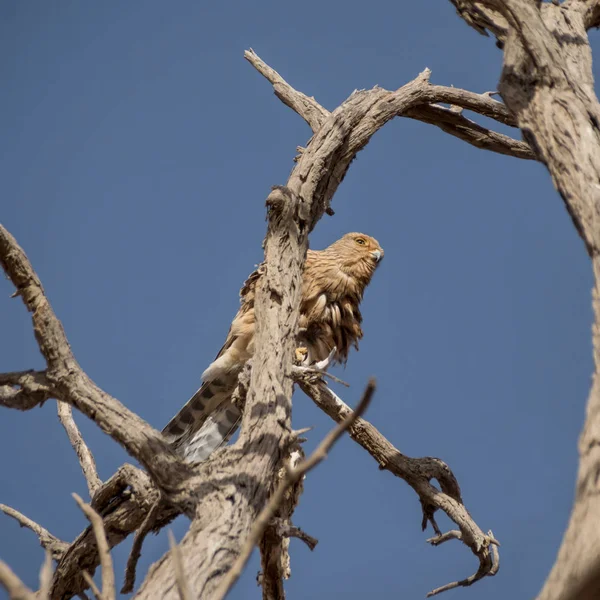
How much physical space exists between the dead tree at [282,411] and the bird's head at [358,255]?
173 centimetres

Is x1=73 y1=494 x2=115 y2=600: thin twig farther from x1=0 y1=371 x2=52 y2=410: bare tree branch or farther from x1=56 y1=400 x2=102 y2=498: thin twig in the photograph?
→ x1=56 y1=400 x2=102 y2=498: thin twig

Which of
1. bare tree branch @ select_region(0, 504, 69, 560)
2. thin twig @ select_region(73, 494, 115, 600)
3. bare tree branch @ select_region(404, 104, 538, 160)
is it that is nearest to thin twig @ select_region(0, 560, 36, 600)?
thin twig @ select_region(73, 494, 115, 600)

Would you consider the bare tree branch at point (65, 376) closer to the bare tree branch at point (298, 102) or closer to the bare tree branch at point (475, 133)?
the bare tree branch at point (298, 102)

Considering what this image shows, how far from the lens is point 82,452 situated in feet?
14.0

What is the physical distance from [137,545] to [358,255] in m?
3.62

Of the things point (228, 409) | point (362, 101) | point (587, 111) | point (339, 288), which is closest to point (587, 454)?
point (587, 111)

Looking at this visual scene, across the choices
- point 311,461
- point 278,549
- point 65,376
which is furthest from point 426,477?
point 311,461

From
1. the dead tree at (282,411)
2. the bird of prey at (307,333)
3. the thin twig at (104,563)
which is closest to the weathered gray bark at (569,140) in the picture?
the dead tree at (282,411)

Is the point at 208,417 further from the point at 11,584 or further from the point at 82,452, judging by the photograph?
the point at 11,584

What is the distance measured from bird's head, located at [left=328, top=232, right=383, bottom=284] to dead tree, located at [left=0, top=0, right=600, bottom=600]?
1.73 m

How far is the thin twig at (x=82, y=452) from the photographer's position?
4000mm

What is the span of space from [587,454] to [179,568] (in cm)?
104

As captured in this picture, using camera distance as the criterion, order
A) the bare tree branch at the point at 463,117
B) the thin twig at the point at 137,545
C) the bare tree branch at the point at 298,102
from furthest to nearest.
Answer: the bare tree branch at the point at 463,117
the bare tree branch at the point at 298,102
the thin twig at the point at 137,545

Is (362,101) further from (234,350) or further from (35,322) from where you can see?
(35,322)
